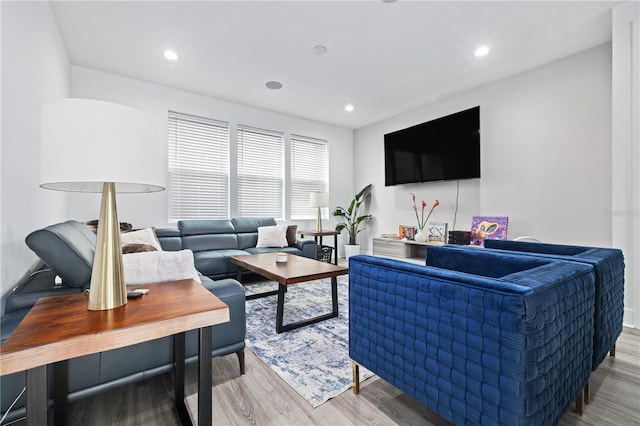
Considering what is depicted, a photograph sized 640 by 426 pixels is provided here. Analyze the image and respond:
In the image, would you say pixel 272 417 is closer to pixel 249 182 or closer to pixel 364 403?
pixel 364 403

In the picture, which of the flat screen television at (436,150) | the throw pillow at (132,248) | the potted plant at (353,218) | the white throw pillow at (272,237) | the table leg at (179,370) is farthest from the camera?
the potted plant at (353,218)

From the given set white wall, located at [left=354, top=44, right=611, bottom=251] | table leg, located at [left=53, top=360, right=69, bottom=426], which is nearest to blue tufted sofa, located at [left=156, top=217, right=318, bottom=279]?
table leg, located at [left=53, top=360, right=69, bottom=426]

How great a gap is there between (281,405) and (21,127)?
2.12m

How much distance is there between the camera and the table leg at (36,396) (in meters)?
0.78

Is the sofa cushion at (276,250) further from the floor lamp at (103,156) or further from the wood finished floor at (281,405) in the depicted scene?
the floor lamp at (103,156)

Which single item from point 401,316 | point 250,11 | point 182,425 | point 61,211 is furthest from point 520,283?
point 61,211

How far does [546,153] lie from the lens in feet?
10.8

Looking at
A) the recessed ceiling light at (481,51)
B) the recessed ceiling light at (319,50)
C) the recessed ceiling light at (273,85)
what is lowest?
the recessed ceiling light at (319,50)

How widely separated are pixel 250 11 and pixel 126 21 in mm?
1138

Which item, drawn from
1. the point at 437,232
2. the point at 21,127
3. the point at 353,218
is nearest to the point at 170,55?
the point at 21,127

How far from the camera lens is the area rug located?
161 centimetres

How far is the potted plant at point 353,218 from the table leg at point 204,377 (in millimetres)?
4429

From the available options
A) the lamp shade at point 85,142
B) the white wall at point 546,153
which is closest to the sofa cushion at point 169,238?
the lamp shade at point 85,142

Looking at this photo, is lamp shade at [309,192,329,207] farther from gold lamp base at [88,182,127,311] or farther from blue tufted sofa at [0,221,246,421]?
gold lamp base at [88,182,127,311]
